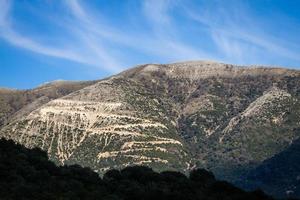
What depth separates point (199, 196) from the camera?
2795 inches

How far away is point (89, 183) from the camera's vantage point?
74.4 meters

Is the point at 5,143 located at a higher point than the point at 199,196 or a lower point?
higher

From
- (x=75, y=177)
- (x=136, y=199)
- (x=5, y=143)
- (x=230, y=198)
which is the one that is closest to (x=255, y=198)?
(x=230, y=198)

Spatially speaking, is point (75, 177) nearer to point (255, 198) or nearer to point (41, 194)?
point (41, 194)

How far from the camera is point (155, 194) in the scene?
69500 mm

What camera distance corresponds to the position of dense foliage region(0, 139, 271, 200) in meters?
63.7

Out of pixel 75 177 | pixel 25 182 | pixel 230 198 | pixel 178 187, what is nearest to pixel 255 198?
pixel 230 198

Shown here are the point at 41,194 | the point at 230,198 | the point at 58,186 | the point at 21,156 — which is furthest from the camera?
the point at 21,156

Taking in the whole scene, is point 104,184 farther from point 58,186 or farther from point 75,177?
point 58,186

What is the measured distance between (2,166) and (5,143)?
624 inches

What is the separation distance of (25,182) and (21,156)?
14479 mm

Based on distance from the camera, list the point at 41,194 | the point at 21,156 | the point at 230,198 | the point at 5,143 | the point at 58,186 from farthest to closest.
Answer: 1. the point at 5,143
2. the point at 21,156
3. the point at 230,198
4. the point at 58,186
5. the point at 41,194

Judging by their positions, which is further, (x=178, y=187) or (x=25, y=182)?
(x=178, y=187)

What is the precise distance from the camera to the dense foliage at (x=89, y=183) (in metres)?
63.7
